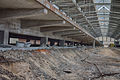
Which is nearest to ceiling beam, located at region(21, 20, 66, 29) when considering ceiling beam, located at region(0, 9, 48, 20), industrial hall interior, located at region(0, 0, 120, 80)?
industrial hall interior, located at region(0, 0, 120, 80)

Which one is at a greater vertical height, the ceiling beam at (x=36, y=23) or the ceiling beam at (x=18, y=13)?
the ceiling beam at (x=18, y=13)

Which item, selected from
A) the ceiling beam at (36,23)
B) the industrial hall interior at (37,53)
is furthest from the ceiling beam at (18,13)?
the ceiling beam at (36,23)

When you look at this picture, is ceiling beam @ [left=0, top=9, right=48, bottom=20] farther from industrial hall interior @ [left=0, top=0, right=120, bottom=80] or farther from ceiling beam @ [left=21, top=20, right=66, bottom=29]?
ceiling beam @ [left=21, top=20, right=66, bottom=29]

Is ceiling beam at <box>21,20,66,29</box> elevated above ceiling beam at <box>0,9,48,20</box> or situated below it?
below

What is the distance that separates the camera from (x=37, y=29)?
1700cm

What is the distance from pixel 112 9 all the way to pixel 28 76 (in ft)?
86.9

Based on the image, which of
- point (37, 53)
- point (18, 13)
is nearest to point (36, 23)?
point (18, 13)

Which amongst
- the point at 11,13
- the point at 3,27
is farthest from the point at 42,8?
the point at 3,27

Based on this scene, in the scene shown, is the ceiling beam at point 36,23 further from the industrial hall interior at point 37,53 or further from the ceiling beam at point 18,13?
the ceiling beam at point 18,13

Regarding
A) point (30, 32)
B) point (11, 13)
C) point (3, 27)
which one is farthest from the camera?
point (30, 32)

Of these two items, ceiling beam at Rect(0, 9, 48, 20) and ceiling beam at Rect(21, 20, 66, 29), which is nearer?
ceiling beam at Rect(0, 9, 48, 20)

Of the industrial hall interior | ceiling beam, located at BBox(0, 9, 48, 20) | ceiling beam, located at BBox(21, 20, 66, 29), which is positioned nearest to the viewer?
the industrial hall interior

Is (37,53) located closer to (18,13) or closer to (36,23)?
(18,13)

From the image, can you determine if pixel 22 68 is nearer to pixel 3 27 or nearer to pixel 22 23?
pixel 3 27
